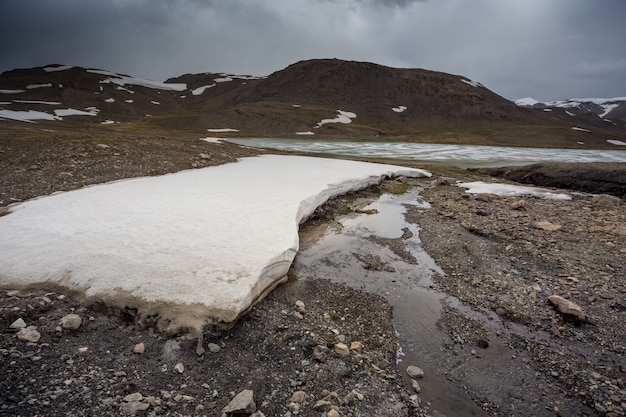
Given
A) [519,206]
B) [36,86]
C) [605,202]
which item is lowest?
[519,206]

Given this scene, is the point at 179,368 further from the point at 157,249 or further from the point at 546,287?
the point at 546,287

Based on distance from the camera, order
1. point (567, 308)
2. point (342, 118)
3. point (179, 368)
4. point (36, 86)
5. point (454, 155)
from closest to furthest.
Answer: point (179, 368) < point (567, 308) < point (454, 155) < point (342, 118) < point (36, 86)

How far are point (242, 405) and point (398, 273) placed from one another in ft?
19.0

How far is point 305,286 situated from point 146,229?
431 cm

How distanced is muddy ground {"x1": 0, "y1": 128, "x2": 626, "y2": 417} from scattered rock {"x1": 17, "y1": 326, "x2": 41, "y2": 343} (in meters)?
0.05

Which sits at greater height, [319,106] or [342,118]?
[319,106]

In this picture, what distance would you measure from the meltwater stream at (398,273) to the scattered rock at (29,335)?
5.16 m

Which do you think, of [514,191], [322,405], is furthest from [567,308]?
[514,191]

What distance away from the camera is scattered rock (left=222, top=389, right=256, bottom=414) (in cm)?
411

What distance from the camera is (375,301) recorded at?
7320 mm

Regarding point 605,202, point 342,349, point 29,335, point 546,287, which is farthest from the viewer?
point 605,202

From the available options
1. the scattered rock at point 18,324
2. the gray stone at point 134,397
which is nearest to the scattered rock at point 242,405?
the gray stone at point 134,397

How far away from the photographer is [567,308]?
6.82 meters

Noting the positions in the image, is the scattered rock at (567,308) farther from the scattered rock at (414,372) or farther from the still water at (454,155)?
the still water at (454,155)
